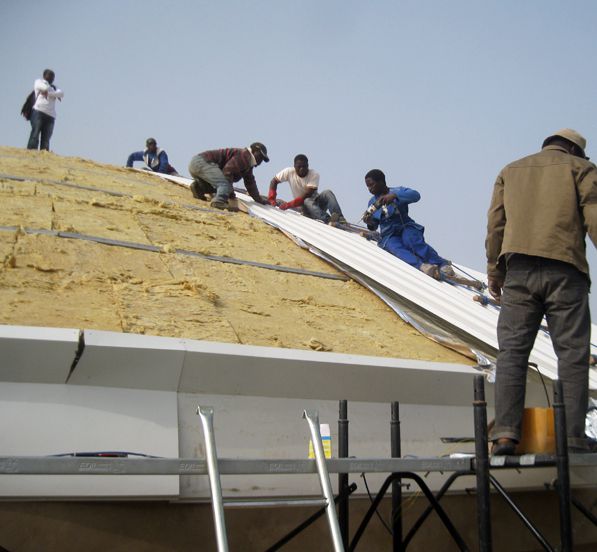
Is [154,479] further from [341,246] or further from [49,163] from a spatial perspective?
[49,163]

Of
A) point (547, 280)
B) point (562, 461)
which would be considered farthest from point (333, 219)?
point (562, 461)

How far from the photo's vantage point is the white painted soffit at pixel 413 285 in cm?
503

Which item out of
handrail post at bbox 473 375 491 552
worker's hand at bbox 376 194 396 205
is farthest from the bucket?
worker's hand at bbox 376 194 396 205

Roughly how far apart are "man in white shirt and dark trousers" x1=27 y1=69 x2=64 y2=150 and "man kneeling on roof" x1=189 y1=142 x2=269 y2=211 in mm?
4038

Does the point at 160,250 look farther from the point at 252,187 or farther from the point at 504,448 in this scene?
the point at 252,187

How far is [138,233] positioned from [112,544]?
337cm

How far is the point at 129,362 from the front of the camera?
130 inches

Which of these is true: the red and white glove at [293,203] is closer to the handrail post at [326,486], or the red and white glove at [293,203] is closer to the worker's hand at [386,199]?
the worker's hand at [386,199]

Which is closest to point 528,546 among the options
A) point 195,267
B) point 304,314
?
point 304,314

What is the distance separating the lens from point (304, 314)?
4.91 m

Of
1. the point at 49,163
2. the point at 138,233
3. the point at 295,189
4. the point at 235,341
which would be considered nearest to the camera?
the point at 235,341

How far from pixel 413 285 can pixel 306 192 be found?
4.19m

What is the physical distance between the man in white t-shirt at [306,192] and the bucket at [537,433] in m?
6.64

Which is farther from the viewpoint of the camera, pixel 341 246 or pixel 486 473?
pixel 341 246
